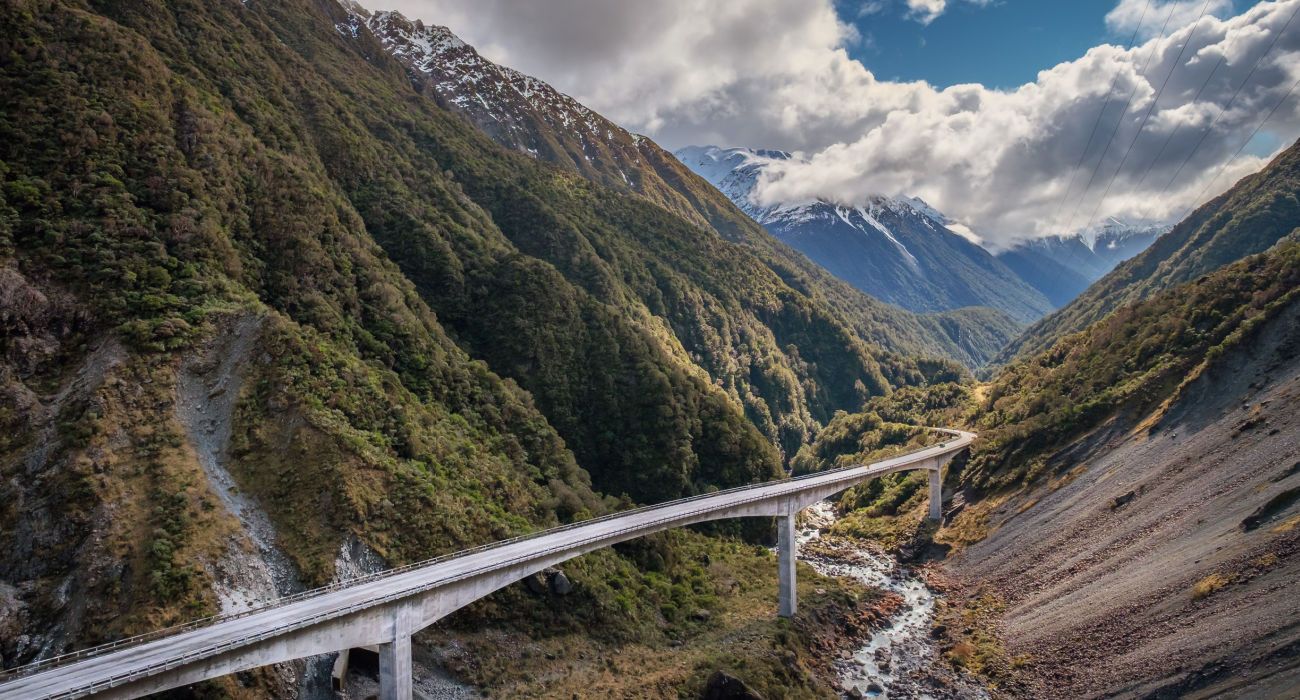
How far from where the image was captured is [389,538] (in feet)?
152

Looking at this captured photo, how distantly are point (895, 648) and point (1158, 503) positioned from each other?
82.6 feet

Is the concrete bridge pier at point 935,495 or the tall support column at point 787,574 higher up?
the concrete bridge pier at point 935,495

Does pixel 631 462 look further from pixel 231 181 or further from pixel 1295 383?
pixel 1295 383

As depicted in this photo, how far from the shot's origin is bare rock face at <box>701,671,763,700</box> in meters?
43.1

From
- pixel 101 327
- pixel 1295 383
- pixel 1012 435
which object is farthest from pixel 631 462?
pixel 1295 383

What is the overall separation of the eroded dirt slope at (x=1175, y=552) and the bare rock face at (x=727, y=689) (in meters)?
20.1

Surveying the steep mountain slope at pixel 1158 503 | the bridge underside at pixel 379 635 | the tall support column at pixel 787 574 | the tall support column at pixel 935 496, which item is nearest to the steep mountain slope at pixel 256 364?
the bridge underside at pixel 379 635

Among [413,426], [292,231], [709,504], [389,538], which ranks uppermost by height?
[292,231]

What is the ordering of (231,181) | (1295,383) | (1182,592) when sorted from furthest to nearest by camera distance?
(231,181) < (1295,383) < (1182,592)

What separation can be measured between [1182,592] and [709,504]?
33360 mm

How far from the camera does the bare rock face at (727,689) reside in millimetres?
43125

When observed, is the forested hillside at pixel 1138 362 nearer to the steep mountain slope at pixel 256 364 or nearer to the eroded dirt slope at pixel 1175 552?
the eroded dirt slope at pixel 1175 552

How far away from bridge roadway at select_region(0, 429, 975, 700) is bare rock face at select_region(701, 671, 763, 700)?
12.0 metres

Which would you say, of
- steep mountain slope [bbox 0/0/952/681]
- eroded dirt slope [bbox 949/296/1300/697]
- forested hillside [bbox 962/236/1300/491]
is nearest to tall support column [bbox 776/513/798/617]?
steep mountain slope [bbox 0/0/952/681]
